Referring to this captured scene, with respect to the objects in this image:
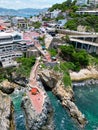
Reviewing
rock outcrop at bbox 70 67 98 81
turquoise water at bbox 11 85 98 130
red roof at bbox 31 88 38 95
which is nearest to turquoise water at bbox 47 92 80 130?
turquoise water at bbox 11 85 98 130

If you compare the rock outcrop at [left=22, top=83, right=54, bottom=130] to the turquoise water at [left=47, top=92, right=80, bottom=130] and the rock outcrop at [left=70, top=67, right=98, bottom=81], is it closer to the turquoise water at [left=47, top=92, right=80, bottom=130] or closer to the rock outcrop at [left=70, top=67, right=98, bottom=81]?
the turquoise water at [left=47, top=92, right=80, bottom=130]

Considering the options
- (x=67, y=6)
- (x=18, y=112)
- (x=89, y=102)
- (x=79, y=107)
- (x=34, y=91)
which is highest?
(x=67, y=6)

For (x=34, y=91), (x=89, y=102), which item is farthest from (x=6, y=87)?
(x=89, y=102)

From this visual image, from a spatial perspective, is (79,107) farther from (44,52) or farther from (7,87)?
(44,52)

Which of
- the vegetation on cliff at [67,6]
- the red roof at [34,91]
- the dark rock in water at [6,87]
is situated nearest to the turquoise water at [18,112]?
the dark rock in water at [6,87]

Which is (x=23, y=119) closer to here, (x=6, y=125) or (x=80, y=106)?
(x=6, y=125)

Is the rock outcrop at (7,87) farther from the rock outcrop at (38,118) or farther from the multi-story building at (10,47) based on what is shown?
the rock outcrop at (38,118)
